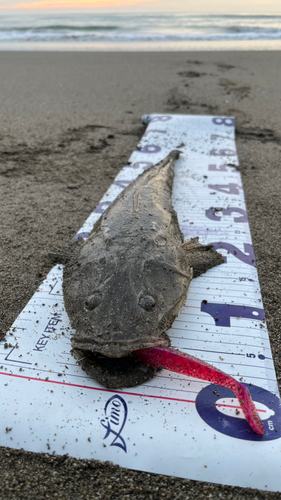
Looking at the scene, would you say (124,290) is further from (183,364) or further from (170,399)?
(170,399)

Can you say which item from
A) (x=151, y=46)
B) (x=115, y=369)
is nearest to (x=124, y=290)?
(x=115, y=369)

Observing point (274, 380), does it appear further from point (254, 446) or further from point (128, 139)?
point (128, 139)

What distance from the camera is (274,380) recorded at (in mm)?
2588

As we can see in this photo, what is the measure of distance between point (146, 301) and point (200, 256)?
1.28 m

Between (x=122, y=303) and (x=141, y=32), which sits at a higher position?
(x=141, y=32)

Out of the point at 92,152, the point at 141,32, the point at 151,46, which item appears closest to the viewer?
the point at 92,152

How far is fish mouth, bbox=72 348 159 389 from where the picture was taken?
97.0 inches

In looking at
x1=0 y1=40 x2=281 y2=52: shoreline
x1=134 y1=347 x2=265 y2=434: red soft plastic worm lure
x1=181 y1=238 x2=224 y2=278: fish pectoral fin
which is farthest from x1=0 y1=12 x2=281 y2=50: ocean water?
x1=134 y1=347 x2=265 y2=434: red soft plastic worm lure

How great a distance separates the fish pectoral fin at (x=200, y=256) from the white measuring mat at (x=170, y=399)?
71 mm

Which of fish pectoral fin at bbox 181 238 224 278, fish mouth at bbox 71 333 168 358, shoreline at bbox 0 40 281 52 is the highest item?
shoreline at bbox 0 40 281 52

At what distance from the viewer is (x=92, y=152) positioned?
6281 millimetres

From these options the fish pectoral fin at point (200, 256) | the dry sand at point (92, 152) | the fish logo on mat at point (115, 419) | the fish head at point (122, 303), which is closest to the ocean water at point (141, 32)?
the dry sand at point (92, 152)

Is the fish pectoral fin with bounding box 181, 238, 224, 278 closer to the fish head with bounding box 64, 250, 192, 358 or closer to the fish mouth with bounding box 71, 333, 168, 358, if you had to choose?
the fish head with bounding box 64, 250, 192, 358

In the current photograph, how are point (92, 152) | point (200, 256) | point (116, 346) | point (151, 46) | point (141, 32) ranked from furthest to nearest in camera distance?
point (141, 32), point (151, 46), point (92, 152), point (200, 256), point (116, 346)
